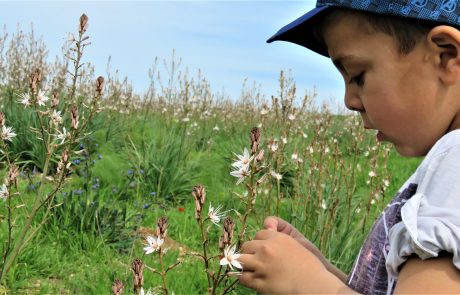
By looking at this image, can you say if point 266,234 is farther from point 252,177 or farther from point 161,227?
point 161,227

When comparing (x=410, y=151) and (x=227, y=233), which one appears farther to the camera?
(x=410, y=151)

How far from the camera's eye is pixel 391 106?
1.62 m

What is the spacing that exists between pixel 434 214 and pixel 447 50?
492mm

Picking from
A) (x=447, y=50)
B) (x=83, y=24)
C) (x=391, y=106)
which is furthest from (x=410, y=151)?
(x=83, y=24)

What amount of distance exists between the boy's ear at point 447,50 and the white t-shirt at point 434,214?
174 millimetres

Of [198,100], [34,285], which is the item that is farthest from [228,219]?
[198,100]

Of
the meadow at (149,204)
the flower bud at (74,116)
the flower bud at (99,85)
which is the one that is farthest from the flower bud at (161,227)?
the flower bud at (99,85)

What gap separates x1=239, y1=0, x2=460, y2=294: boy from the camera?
1490 mm

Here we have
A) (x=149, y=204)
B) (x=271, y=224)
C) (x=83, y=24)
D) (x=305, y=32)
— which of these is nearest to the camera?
(x=271, y=224)

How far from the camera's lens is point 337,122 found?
14547mm

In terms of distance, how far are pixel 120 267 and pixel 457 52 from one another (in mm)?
3113

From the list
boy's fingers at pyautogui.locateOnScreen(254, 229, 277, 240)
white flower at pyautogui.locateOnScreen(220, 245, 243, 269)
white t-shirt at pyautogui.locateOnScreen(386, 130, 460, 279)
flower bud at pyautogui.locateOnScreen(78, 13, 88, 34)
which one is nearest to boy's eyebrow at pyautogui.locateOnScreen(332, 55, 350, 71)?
white t-shirt at pyautogui.locateOnScreen(386, 130, 460, 279)

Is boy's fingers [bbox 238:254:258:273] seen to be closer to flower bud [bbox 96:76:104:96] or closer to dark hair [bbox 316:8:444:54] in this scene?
dark hair [bbox 316:8:444:54]

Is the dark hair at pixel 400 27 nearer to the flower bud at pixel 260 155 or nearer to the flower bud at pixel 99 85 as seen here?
the flower bud at pixel 260 155
